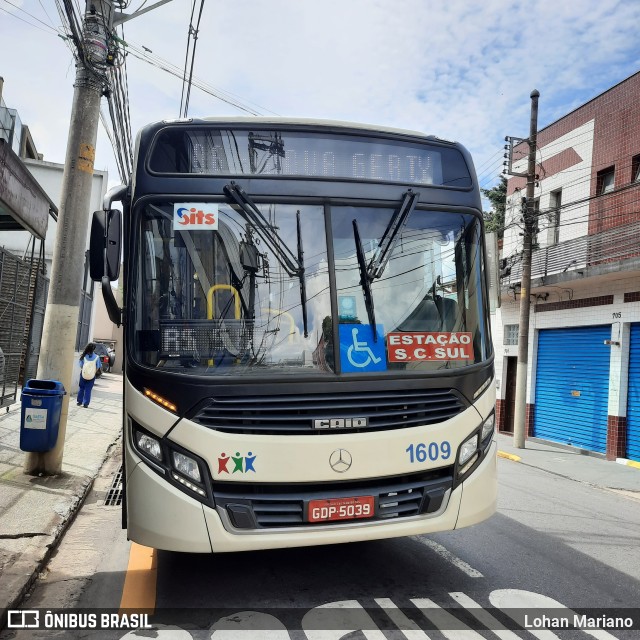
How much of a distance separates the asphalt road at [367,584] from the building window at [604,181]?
12.6 meters

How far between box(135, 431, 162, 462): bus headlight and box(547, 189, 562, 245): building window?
1643 centimetres

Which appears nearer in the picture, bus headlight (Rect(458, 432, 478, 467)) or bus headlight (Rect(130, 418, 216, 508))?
bus headlight (Rect(130, 418, 216, 508))

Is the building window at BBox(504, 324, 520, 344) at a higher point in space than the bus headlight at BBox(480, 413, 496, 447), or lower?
higher

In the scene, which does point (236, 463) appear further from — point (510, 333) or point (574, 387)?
point (510, 333)

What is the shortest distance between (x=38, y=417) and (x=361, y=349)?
453 cm

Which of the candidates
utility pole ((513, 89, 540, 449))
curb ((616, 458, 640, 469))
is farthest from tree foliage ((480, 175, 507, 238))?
curb ((616, 458, 640, 469))

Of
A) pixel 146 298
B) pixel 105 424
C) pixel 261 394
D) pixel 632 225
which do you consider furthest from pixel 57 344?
pixel 632 225

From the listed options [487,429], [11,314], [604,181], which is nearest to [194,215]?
[487,429]

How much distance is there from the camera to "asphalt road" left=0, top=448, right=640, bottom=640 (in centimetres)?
353

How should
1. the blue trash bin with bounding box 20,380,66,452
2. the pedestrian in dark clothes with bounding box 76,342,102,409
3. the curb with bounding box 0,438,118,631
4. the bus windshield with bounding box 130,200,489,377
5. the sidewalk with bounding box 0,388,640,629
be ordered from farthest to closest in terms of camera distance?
the pedestrian in dark clothes with bounding box 76,342,102,409 → the blue trash bin with bounding box 20,380,66,452 → the sidewalk with bounding box 0,388,640,629 → the bus windshield with bounding box 130,200,489,377 → the curb with bounding box 0,438,118,631

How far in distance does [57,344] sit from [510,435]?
16.1 m

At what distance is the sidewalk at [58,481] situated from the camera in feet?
14.5

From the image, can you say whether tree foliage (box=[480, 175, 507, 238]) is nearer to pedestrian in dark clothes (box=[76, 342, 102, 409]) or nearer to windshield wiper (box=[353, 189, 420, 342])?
pedestrian in dark clothes (box=[76, 342, 102, 409])

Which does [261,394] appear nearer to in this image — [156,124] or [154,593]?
[154,593]
